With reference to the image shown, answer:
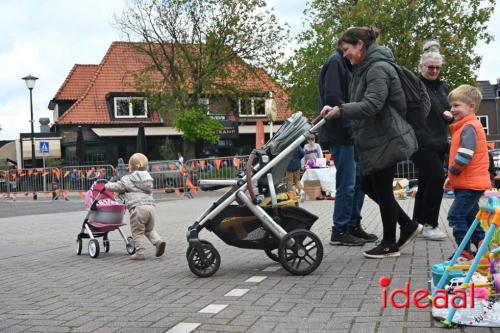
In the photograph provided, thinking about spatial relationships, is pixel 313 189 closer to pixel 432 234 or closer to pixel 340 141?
pixel 432 234

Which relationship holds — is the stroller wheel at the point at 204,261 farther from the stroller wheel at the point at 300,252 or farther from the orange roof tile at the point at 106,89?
the orange roof tile at the point at 106,89

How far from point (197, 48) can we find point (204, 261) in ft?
102

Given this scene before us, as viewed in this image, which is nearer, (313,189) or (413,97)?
(413,97)

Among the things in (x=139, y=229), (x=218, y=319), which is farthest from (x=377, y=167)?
(x=139, y=229)

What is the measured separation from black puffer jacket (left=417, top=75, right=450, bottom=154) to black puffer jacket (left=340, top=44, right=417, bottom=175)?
1.30 metres

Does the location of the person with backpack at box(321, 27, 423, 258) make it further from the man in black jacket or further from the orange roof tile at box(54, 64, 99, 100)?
the orange roof tile at box(54, 64, 99, 100)

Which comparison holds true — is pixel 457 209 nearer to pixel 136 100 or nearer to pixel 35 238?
pixel 35 238

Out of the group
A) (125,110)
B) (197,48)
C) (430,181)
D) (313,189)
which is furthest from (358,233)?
(125,110)

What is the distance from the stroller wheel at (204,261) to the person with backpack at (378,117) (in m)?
1.50

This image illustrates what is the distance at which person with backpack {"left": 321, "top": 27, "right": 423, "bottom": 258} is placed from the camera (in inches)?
236

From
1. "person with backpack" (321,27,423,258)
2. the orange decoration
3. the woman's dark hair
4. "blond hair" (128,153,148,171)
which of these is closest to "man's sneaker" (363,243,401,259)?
"person with backpack" (321,27,423,258)

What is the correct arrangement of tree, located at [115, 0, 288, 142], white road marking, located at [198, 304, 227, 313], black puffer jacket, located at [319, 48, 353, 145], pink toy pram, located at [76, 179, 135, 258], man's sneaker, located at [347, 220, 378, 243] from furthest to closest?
tree, located at [115, 0, 288, 142] < pink toy pram, located at [76, 179, 135, 258] < man's sneaker, located at [347, 220, 378, 243] < black puffer jacket, located at [319, 48, 353, 145] < white road marking, located at [198, 304, 227, 313]

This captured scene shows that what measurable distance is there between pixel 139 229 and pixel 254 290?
2802 millimetres

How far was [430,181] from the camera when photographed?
24.8 ft
